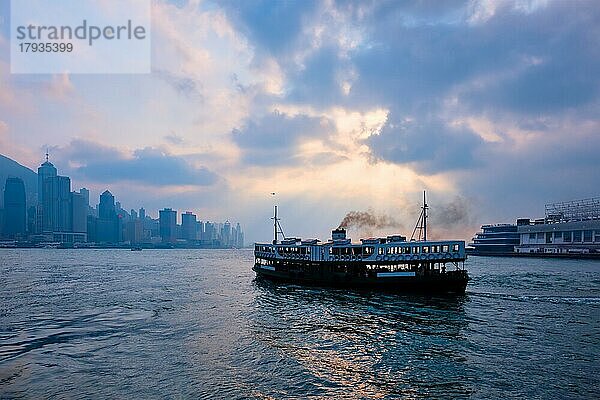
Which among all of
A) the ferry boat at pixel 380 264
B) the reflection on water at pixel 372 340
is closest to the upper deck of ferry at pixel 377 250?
the ferry boat at pixel 380 264

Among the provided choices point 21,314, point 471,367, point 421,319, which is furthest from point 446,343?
point 21,314

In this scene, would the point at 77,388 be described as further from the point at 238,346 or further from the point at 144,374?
the point at 238,346

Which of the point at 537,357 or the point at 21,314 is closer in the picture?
the point at 537,357

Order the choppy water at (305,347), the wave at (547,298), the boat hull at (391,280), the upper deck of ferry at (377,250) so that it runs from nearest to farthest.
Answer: the choppy water at (305,347) → the wave at (547,298) → the boat hull at (391,280) → the upper deck of ferry at (377,250)

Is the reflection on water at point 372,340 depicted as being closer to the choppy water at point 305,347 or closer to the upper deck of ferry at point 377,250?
the choppy water at point 305,347

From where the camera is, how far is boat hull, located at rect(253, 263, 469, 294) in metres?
58.9

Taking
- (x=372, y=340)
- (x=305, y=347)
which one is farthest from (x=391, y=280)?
(x=305, y=347)

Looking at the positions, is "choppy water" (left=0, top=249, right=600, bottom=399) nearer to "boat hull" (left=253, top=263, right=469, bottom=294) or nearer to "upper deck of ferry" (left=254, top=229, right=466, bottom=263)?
"boat hull" (left=253, top=263, right=469, bottom=294)

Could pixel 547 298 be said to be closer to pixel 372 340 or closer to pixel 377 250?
pixel 377 250

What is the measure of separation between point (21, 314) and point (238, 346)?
31.5 metres

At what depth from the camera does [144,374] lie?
27297 mm

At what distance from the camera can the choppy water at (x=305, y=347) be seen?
2481cm

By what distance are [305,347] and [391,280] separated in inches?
1217

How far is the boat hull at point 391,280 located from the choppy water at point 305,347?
2.91m
